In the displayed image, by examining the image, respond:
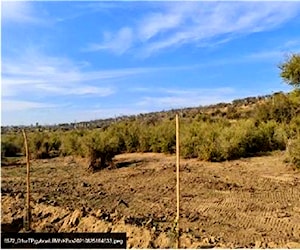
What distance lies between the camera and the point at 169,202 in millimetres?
13320

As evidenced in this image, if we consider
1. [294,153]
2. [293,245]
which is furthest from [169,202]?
[294,153]

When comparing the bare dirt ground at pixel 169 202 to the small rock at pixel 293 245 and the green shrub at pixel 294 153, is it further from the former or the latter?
the green shrub at pixel 294 153

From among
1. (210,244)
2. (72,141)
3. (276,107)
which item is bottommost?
(210,244)

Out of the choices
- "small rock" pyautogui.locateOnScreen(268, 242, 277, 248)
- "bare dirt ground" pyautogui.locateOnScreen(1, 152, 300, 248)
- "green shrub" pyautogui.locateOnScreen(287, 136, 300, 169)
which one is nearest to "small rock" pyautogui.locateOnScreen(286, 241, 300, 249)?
"bare dirt ground" pyautogui.locateOnScreen(1, 152, 300, 248)

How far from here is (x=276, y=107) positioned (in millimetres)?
32094

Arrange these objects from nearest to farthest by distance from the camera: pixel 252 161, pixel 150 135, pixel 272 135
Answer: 1. pixel 252 161
2. pixel 272 135
3. pixel 150 135

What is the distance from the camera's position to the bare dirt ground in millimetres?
9750

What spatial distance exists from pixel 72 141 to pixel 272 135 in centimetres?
1174

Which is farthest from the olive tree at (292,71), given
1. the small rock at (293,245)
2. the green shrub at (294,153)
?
the small rock at (293,245)

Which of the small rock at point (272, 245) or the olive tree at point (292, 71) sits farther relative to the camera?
the olive tree at point (292, 71)

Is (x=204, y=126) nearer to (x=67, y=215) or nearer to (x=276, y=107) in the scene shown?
(x=276, y=107)

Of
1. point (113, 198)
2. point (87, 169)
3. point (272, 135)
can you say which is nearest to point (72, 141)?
point (87, 169)

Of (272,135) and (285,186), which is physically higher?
(272,135)

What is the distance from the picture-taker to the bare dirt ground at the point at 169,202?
975 cm
